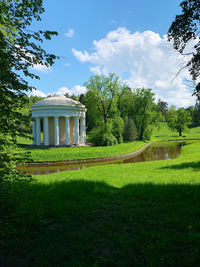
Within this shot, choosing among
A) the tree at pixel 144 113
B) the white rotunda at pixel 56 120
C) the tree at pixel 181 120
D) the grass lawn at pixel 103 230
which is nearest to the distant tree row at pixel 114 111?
the tree at pixel 144 113

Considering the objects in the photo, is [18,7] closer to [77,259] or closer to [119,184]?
[77,259]

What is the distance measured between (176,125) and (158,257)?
6307cm

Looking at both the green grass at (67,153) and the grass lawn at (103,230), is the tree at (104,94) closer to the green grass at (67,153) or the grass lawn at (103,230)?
the green grass at (67,153)

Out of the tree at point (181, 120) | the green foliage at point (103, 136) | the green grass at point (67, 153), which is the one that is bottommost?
the green grass at point (67, 153)

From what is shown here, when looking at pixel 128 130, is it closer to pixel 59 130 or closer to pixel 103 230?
pixel 59 130

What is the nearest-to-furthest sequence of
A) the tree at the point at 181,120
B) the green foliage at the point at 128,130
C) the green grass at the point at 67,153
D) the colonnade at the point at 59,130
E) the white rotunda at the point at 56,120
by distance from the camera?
the green grass at the point at 67,153 → the white rotunda at the point at 56,120 → the colonnade at the point at 59,130 → the green foliage at the point at 128,130 → the tree at the point at 181,120

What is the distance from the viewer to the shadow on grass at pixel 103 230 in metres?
3.26

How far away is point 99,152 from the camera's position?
29.0m

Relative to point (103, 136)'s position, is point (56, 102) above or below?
above

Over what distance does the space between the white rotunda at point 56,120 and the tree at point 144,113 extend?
2011 centimetres

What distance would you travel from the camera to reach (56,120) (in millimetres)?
31609

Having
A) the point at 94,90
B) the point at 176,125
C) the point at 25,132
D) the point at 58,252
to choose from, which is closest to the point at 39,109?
the point at 94,90

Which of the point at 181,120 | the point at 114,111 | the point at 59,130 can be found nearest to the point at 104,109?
the point at 114,111

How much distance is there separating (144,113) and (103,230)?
47604 millimetres
